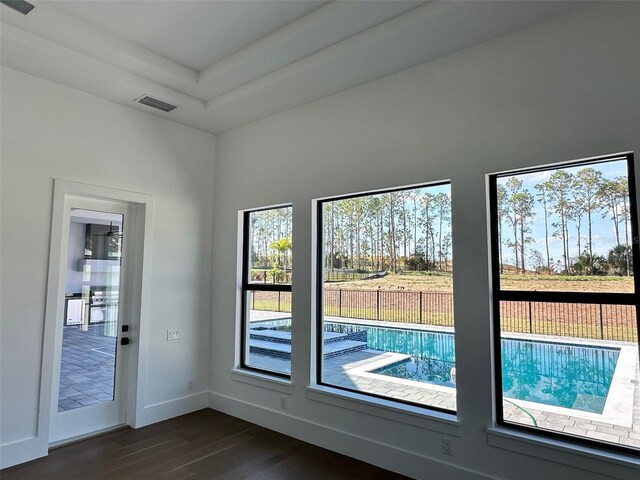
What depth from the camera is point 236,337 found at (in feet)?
14.9

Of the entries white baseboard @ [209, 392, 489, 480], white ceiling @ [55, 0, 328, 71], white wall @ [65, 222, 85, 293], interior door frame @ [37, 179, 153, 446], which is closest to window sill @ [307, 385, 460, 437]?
white baseboard @ [209, 392, 489, 480]

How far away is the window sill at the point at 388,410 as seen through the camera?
2.94m

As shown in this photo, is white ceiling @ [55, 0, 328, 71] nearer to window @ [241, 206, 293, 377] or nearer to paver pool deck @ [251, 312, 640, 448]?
window @ [241, 206, 293, 377]

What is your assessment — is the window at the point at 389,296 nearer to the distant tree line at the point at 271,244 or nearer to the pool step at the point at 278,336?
the pool step at the point at 278,336

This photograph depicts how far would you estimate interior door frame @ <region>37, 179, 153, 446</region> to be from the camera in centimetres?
344

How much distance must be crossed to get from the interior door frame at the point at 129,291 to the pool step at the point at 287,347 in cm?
117

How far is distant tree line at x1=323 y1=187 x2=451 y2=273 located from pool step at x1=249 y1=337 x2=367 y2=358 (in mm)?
716

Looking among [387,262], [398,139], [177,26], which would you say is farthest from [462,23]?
[177,26]

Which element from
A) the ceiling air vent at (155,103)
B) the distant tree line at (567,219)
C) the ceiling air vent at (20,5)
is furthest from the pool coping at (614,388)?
the ceiling air vent at (20,5)

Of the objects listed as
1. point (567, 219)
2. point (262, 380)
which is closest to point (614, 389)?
point (567, 219)

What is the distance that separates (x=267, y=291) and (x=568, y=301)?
286 centimetres

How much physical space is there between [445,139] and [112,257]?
3.49 metres

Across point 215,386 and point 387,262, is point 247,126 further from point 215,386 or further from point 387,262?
point 215,386

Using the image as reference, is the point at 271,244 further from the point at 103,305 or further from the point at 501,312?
the point at 501,312
